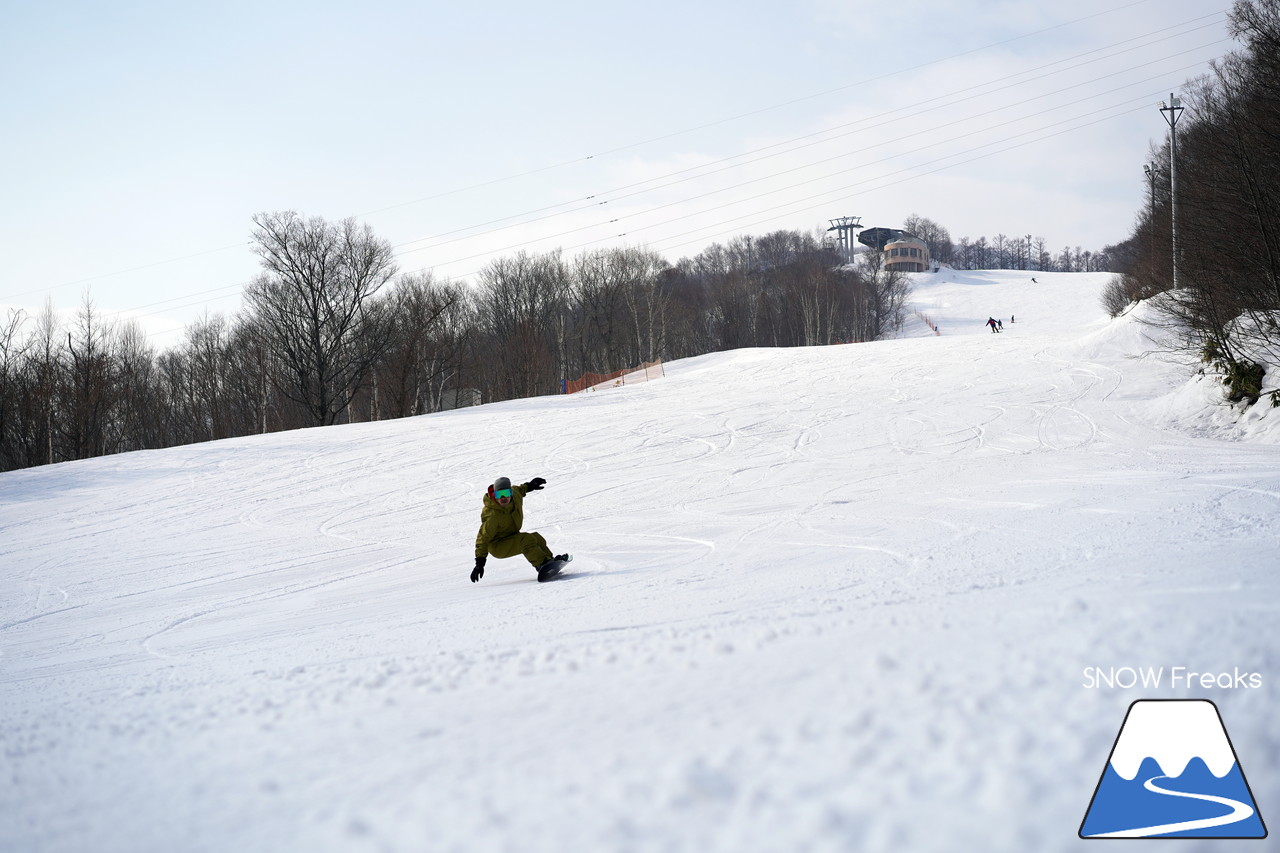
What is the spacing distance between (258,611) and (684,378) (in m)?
31.0

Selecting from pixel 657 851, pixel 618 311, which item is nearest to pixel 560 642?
pixel 657 851

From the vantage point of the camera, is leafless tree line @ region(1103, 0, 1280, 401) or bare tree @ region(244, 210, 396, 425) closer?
leafless tree line @ region(1103, 0, 1280, 401)

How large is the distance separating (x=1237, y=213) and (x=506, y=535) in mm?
17020

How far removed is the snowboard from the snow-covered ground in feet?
1.29

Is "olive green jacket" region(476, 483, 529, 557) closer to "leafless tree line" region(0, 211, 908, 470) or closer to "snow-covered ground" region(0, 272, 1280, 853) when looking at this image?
"snow-covered ground" region(0, 272, 1280, 853)

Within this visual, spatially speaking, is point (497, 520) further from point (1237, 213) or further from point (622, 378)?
point (622, 378)

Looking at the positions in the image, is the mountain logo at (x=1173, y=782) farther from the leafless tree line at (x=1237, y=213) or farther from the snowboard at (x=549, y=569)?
the leafless tree line at (x=1237, y=213)

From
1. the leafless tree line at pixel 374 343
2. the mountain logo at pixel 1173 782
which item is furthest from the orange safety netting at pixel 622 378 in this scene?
the mountain logo at pixel 1173 782

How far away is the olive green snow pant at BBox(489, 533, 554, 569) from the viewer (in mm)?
8391

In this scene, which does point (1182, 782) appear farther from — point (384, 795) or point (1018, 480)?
point (1018, 480)

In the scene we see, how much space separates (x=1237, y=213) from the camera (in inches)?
619

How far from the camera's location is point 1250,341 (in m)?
16.8

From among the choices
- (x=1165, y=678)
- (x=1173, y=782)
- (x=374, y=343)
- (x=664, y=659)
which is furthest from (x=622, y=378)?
(x=1173, y=782)

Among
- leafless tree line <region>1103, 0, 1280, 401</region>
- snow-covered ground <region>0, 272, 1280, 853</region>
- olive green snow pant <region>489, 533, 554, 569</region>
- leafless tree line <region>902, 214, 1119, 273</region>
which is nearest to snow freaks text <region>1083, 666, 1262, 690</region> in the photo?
snow-covered ground <region>0, 272, 1280, 853</region>
